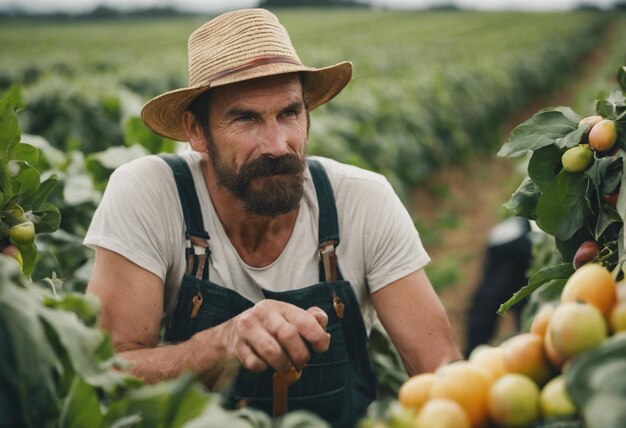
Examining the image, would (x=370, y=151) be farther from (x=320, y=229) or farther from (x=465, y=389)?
(x=465, y=389)

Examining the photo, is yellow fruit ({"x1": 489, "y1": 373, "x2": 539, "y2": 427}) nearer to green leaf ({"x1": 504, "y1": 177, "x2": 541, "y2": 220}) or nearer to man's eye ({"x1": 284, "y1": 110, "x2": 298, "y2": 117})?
green leaf ({"x1": 504, "y1": 177, "x2": 541, "y2": 220})

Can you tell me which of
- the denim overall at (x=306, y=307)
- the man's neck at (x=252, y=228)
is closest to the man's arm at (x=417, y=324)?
the denim overall at (x=306, y=307)

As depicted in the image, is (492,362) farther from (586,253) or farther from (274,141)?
(274,141)

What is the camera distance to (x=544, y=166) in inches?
76.2

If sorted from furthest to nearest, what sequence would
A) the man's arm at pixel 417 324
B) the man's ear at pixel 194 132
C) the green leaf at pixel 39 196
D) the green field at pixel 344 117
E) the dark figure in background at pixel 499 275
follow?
the dark figure in background at pixel 499 275
the green field at pixel 344 117
the man's ear at pixel 194 132
the man's arm at pixel 417 324
the green leaf at pixel 39 196

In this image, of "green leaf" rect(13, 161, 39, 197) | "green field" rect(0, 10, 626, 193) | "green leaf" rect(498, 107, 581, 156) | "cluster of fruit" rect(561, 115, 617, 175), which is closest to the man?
"green leaf" rect(13, 161, 39, 197)

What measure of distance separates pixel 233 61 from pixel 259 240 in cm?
57

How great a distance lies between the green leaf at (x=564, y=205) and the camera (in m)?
1.85

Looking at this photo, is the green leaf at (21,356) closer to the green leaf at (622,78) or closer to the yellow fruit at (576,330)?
the yellow fruit at (576,330)

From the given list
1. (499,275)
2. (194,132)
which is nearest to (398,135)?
(499,275)

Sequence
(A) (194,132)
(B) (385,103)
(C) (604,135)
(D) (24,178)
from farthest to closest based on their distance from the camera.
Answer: (B) (385,103), (A) (194,132), (D) (24,178), (C) (604,135)

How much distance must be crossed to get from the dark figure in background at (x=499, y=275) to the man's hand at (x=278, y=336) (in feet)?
9.44

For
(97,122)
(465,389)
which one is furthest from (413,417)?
(97,122)

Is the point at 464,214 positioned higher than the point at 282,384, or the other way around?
the point at 282,384
